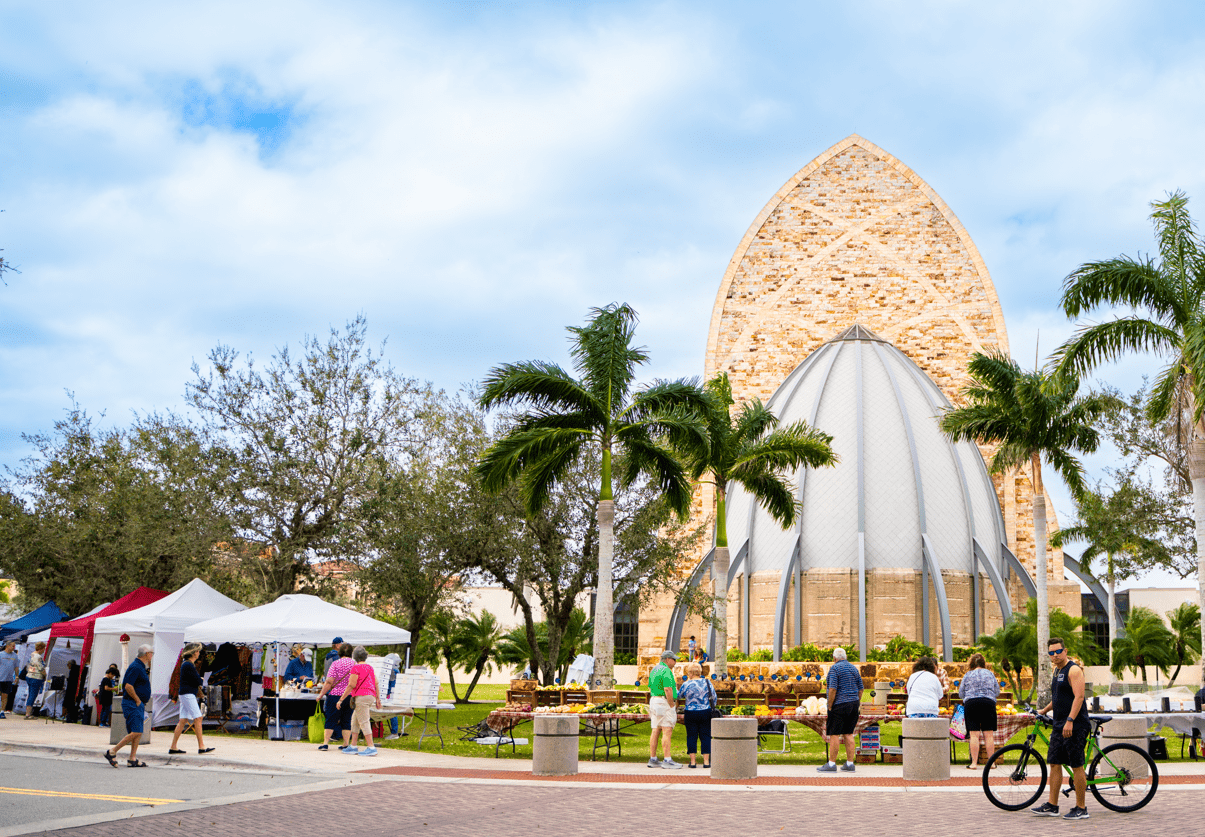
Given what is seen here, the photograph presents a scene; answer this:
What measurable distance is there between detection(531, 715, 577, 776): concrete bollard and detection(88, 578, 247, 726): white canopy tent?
9424mm

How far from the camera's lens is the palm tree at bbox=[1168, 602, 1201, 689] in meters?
41.0

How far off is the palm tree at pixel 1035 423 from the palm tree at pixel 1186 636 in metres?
20.0

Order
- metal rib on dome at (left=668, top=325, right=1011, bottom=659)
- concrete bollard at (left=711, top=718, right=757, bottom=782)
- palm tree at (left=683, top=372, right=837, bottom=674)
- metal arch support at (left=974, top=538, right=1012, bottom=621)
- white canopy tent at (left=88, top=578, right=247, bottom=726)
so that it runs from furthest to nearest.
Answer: metal rib on dome at (left=668, top=325, right=1011, bottom=659) < metal arch support at (left=974, top=538, right=1012, bottom=621) < palm tree at (left=683, top=372, right=837, bottom=674) < white canopy tent at (left=88, top=578, right=247, bottom=726) < concrete bollard at (left=711, top=718, right=757, bottom=782)

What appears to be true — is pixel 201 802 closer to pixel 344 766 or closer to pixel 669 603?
pixel 344 766

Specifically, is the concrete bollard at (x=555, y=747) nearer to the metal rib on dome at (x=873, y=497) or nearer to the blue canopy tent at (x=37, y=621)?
the metal rib on dome at (x=873, y=497)

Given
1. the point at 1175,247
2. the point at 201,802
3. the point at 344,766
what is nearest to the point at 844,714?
the point at 344,766

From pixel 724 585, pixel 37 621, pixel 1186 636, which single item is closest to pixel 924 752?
pixel 724 585

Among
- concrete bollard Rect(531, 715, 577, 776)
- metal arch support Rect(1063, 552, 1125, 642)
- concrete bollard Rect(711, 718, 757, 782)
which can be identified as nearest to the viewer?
concrete bollard Rect(711, 718, 757, 782)

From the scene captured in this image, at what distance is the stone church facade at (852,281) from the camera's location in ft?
141

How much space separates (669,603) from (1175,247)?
24302 millimetres

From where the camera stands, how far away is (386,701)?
66.3 feet

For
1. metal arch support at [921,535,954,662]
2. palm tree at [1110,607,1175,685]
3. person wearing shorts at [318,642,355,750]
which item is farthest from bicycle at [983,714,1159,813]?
palm tree at [1110,607,1175,685]

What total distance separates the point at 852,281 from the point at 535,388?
85.4 ft

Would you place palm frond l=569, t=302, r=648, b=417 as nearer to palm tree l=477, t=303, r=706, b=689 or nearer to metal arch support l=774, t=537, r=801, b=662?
palm tree l=477, t=303, r=706, b=689
